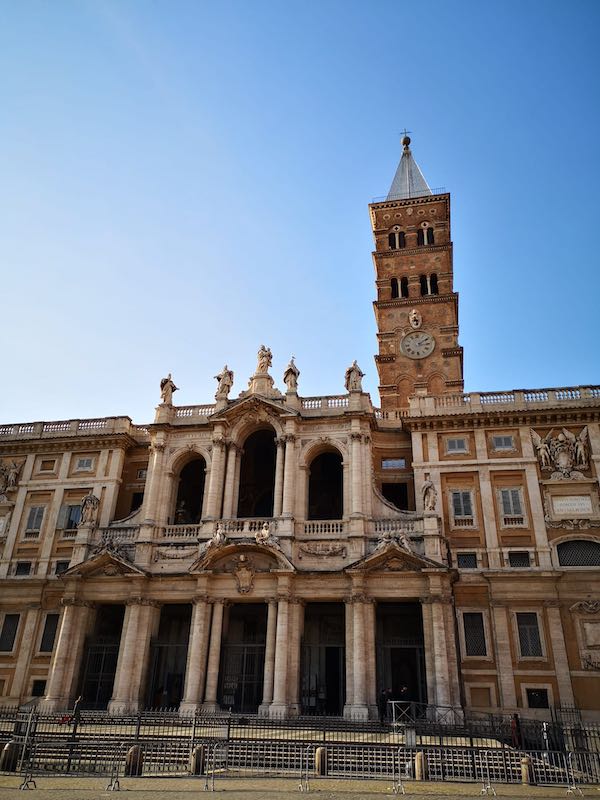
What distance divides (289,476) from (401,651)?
10687 millimetres

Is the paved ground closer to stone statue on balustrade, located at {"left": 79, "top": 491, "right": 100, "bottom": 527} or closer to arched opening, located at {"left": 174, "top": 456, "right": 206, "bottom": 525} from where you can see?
stone statue on balustrade, located at {"left": 79, "top": 491, "right": 100, "bottom": 527}

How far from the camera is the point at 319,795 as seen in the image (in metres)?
14.4

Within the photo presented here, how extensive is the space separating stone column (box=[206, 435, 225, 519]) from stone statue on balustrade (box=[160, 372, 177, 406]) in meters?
4.65

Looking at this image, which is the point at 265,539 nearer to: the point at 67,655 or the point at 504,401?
the point at 67,655

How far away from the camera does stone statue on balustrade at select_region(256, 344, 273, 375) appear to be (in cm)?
3875

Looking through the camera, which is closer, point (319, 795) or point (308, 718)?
point (319, 795)

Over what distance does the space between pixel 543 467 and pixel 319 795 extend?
23.7 m

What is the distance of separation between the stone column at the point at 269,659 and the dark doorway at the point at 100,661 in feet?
28.1

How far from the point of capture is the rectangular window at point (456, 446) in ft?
116

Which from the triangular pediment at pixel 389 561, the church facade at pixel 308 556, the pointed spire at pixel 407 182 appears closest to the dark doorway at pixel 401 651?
the church facade at pixel 308 556

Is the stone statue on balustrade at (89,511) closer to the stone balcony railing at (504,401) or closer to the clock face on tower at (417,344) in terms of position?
the stone balcony railing at (504,401)

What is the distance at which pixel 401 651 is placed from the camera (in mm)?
32906

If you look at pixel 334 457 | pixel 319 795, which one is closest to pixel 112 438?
pixel 334 457

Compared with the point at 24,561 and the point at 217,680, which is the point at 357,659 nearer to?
the point at 217,680
